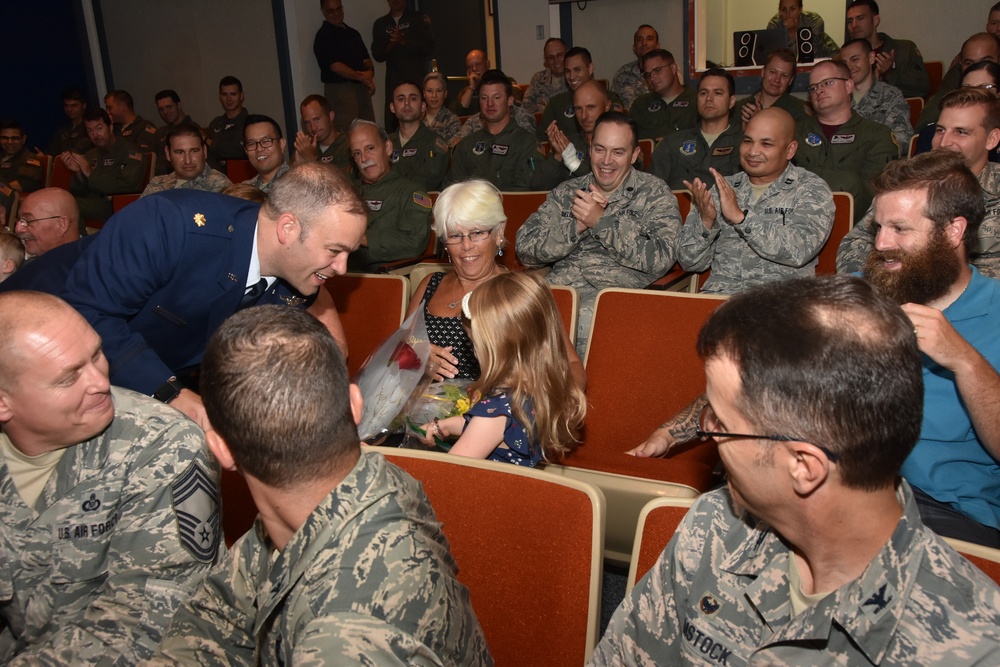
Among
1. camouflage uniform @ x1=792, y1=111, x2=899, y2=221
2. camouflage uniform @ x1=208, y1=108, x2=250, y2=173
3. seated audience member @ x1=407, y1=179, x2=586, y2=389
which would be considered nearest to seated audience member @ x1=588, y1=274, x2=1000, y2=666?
seated audience member @ x1=407, y1=179, x2=586, y2=389

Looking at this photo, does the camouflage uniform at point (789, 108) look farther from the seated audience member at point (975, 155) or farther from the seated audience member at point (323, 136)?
the seated audience member at point (323, 136)

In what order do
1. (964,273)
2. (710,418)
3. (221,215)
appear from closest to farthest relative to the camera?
(710,418), (964,273), (221,215)

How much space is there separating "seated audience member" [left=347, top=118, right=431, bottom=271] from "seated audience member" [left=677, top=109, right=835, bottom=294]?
58.3 inches

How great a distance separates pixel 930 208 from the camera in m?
1.88

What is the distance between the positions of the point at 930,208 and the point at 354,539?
5.28 feet

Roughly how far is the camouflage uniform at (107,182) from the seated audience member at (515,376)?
213 inches

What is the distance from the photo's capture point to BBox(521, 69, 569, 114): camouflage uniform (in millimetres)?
8195

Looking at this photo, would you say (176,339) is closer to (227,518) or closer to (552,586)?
(227,518)

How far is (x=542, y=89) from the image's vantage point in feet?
27.2

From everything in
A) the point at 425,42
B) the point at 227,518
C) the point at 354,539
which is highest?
the point at 425,42

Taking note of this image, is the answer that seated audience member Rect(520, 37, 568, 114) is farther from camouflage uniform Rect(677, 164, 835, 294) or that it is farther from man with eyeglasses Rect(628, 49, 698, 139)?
camouflage uniform Rect(677, 164, 835, 294)

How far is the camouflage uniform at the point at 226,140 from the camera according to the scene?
7.36 metres

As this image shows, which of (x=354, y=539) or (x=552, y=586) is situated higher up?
(x=354, y=539)

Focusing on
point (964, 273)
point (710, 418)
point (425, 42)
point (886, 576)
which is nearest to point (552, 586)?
point (710, 418)
